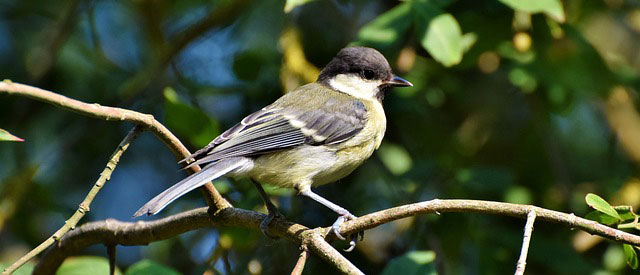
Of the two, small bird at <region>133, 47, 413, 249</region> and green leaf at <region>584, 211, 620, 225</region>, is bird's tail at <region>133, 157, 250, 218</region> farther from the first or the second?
green leaf at <region>584, 211, 620, 225</region>

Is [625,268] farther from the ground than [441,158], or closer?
closer

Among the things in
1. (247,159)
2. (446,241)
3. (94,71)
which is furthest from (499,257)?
(94,71)

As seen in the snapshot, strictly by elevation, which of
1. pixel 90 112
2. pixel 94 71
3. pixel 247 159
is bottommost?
pixel 247 159

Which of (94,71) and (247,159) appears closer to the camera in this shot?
(247,159)

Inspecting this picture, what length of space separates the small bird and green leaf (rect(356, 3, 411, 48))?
25cm

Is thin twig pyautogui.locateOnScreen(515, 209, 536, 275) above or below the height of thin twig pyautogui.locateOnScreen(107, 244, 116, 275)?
below

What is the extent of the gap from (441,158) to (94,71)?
202 centimetres

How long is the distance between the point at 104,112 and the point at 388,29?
1.41 metres

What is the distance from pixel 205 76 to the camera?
3.84 metres

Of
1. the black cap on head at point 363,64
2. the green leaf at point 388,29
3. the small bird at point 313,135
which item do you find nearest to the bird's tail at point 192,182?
the small bird at point 313,135

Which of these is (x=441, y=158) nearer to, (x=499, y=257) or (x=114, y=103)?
(x=499, y=257)

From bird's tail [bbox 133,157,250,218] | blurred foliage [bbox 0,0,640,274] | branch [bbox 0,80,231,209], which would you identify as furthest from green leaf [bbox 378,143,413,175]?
branch [bbox 0,80,231,209]

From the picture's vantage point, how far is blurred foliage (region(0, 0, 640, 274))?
126 inches

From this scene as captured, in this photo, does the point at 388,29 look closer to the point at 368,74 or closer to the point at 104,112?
the point at 368,74
